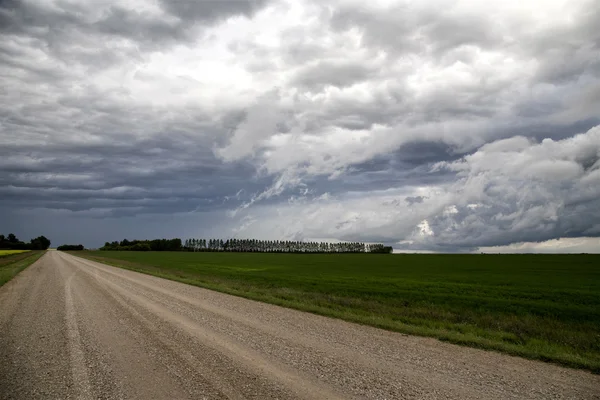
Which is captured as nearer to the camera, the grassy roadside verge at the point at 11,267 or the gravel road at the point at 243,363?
the gravel road at the point at 243,363

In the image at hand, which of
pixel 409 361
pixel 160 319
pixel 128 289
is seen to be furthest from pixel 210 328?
pixel 128 289

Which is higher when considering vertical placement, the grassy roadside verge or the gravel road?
the grassy roadside verge

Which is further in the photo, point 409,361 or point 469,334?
point 469,334

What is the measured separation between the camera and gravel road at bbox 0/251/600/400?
776cm

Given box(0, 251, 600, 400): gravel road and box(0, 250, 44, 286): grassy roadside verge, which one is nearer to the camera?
box(0, 251, 600, 400): gravel road

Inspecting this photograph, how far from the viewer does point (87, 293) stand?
72.1 ft

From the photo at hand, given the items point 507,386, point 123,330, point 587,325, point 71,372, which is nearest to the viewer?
point 507,386

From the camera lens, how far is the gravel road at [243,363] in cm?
776

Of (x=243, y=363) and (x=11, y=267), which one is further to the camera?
(x=11, y=267)

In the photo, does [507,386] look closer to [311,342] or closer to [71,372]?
[311,342]

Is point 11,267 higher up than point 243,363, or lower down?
higher up

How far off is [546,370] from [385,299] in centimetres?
1496

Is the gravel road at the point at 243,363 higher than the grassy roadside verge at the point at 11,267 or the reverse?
the reverse

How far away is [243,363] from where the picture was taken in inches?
368
